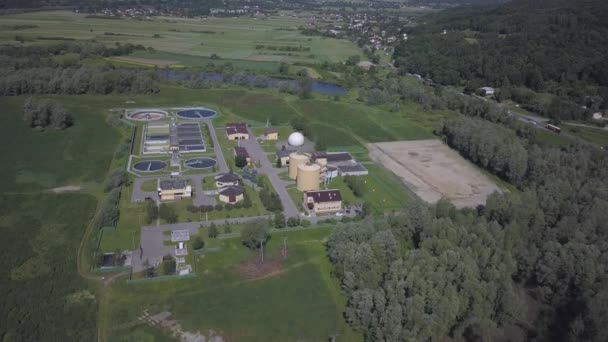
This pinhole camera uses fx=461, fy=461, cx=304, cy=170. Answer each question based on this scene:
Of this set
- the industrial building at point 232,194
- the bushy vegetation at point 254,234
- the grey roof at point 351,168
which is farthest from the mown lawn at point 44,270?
the grey roof at point 351,168

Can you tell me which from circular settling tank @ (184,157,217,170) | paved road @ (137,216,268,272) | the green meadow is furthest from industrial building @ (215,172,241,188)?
paved road @ (137,216,268,272)

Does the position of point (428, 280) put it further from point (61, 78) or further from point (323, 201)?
point (61, 78)

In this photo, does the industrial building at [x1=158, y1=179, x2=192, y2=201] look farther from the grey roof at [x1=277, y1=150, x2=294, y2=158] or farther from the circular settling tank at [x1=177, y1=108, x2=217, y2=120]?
the circular settling tank at [x1=177, y1=108, x2=217, y2=120]

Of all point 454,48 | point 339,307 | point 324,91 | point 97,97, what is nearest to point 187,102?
point 97,97

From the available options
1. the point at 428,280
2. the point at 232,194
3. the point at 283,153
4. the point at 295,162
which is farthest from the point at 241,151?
the point at 428,280

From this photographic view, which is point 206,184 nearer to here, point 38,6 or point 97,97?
point 97,97

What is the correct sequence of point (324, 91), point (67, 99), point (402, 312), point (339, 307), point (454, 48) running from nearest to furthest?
point (402, 312) → point (339, 307) → point (67, 99) → point (324, 91) → point (454, 48)
